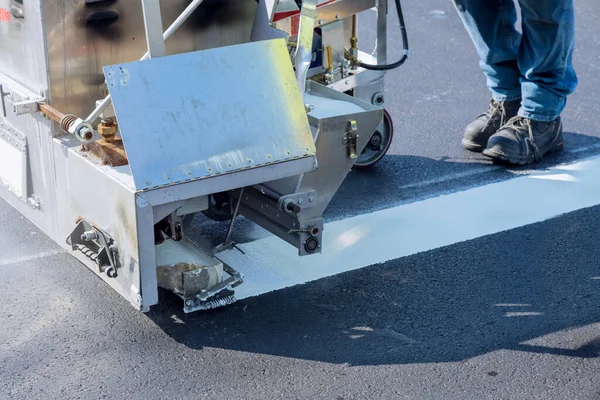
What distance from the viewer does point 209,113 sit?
311 centimetres

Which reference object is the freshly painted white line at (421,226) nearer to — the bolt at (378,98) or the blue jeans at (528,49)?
the blue jeans at (528,49)

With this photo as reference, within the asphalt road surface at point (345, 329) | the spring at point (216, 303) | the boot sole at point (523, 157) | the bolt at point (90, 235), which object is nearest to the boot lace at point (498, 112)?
the boot sole at point (523, 157)

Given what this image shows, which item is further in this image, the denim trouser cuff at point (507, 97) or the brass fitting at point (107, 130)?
the denim trouser cuff at point (507, 97)

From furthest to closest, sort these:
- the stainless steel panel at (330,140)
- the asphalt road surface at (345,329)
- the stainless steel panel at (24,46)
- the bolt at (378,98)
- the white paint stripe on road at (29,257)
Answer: the bolt at (378,98) → the white paint stripe on road at (29,257) → the stainless steel panel at (330,140) → the stainless steel panel at (24,46) → the asphalt road surface at (345,329)

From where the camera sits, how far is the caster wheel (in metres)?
4.64

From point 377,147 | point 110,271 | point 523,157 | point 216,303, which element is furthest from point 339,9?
point 110,271

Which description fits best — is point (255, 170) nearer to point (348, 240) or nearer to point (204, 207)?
point (204, 207)

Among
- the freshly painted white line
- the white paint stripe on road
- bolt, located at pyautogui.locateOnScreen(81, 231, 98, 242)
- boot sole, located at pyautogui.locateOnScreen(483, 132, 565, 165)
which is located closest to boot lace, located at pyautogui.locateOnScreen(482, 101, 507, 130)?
boot sole, located at pyautogui.locateOnScreen(483, 132, 565, 165)

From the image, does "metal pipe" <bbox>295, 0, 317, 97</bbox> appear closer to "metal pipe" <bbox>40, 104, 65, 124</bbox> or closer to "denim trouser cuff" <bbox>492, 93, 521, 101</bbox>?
"metal pipe" <bbox>40, 104, 65, 124</bbox>

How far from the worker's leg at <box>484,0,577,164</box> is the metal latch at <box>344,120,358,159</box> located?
1.46 metres

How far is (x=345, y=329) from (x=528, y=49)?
6.97 ft

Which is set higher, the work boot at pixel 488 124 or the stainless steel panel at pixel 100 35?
the stainless steel panel at pixel 100 35

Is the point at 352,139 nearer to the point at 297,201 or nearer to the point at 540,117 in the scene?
the point at 297,201

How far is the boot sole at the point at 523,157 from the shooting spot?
4770 mm
